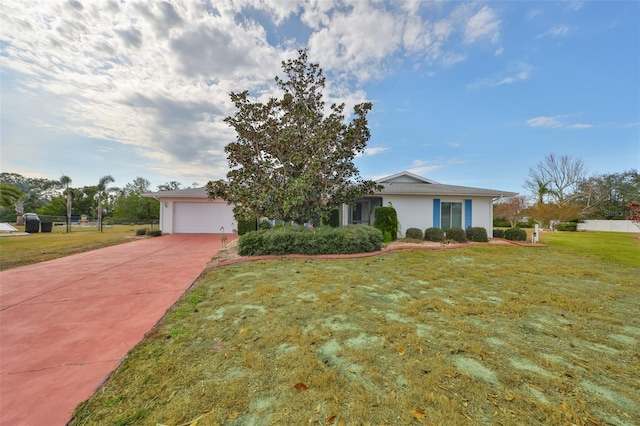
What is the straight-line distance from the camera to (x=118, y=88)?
10.3 meters

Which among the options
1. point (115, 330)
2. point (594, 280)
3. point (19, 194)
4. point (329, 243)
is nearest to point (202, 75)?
point (329, 243)

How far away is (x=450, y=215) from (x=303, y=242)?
28.7 ft

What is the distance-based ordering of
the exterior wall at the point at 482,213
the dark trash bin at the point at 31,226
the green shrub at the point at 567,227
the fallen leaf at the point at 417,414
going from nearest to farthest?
the fallen leaf at the point at 417,414 < the exterior wall at the point at 482,213 < the dark trash bin at the point at 31,226 < the green shrub at the point at 567,227

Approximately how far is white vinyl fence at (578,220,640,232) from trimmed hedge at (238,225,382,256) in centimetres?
3106

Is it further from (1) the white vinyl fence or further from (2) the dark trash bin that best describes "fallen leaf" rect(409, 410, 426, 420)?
(1) the white vinyl fence

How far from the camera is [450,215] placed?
12820 mm

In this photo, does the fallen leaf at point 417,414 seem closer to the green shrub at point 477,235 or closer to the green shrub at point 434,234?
the green shrub at point 434,234

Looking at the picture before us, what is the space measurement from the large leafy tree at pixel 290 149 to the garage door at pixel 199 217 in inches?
304

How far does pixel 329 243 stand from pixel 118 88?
431 inches

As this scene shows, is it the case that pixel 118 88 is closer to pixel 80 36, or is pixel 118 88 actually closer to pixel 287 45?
pixel 80 36

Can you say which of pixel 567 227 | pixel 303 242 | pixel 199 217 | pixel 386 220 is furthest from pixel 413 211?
pixel 567 227

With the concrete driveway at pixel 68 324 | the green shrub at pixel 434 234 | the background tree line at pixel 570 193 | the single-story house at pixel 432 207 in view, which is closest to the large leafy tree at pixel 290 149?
the concrete driveway at pixel 68 324

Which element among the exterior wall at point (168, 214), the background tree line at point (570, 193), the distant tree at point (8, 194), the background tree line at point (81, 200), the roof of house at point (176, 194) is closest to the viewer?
the roof of house at point (176, 194)

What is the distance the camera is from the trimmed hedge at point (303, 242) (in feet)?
26.0
